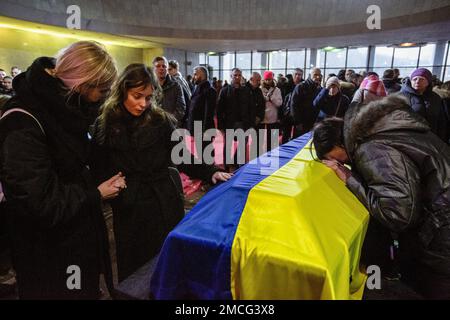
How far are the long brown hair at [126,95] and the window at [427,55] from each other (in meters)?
20.5

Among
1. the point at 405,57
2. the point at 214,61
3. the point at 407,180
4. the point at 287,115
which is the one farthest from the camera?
the point at 214,61

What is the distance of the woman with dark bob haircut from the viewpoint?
4.52ft

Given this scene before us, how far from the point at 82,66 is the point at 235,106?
4.36 m

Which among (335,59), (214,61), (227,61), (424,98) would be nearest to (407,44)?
(335,59)

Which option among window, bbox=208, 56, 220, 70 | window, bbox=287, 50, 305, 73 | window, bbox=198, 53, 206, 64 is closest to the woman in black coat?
window, bbox=287, 50, 305, 73

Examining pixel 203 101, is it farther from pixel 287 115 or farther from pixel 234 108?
pixel 287 115

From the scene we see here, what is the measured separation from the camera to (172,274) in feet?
4.41

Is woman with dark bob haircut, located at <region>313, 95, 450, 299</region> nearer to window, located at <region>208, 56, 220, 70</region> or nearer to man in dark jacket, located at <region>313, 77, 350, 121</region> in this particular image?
man in dark jacket, located at <region>313, 77, 350, 121</region>

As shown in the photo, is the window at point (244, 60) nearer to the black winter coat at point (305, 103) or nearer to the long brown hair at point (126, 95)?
the black winter coat at point (305, 103)

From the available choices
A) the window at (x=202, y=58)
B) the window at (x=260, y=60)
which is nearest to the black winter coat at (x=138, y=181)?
the window at (x=260, y=60)

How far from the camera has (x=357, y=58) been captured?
18.9 meters

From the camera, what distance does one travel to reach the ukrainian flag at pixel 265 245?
1.13 m

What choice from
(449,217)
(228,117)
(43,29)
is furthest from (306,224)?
(43,29)
